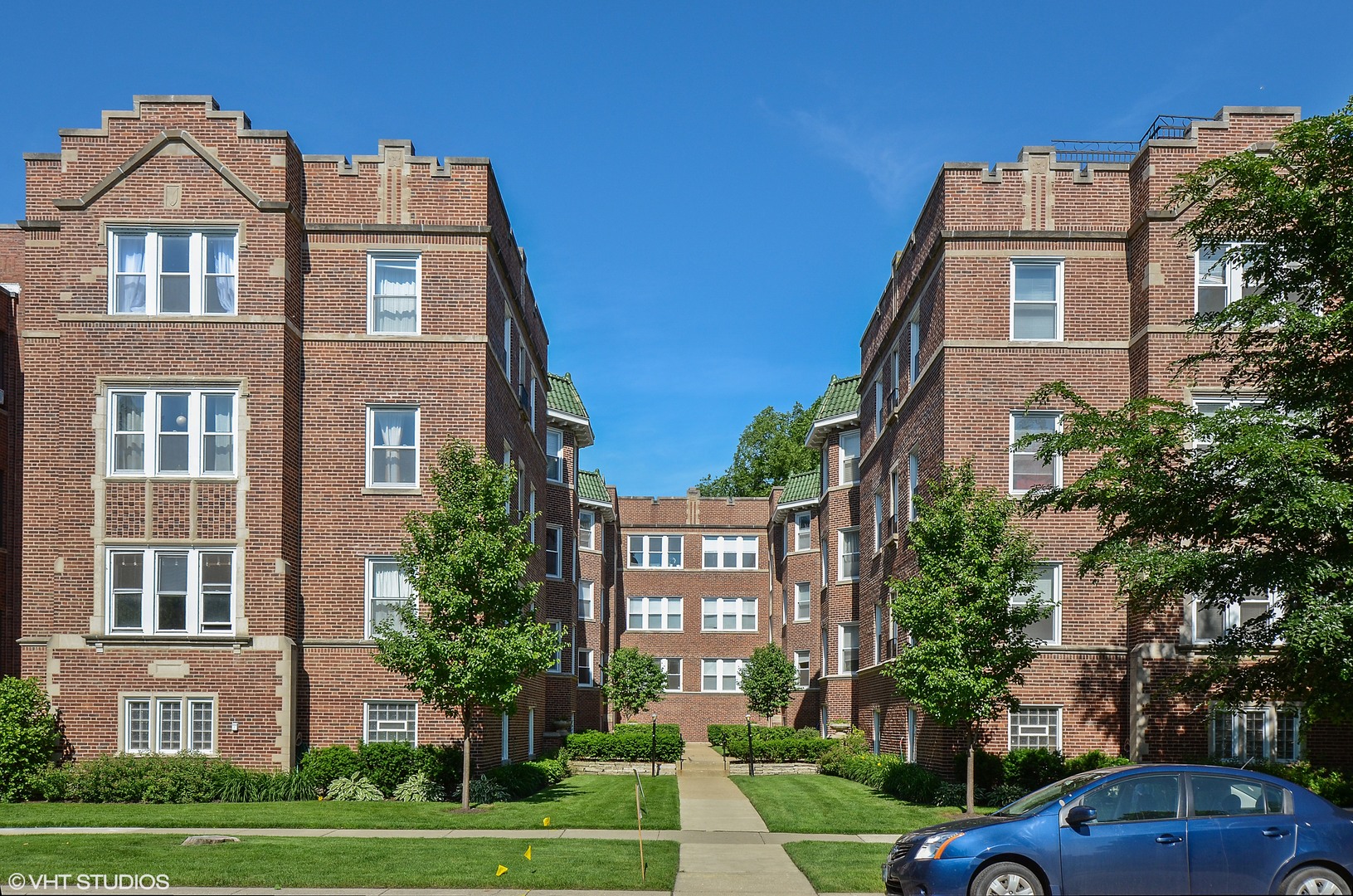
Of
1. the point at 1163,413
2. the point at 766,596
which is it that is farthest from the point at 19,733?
the point at 766,596

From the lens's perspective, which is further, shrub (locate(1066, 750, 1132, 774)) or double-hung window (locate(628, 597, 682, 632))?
double-hung window (locate(628, 597, 682, 632))

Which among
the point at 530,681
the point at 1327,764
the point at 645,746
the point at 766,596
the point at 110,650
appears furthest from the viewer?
the point at 766,596

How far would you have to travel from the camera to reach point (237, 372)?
24.2 m

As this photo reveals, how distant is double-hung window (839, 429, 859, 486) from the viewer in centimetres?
4131

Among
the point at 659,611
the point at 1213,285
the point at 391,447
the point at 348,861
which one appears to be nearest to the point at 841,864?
the point at 348,861

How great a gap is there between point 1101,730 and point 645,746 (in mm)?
15230

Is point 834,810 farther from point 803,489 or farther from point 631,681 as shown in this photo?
point 803,489

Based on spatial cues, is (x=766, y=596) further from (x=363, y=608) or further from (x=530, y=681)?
(x=363, y=608)

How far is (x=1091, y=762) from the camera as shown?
22188 mm

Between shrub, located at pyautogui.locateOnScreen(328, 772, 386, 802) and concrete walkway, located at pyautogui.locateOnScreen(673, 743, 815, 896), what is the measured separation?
5699 mm

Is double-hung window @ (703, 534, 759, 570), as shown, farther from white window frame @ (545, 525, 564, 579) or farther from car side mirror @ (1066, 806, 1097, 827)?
car side mirror @ (1066, 806, 1097, 827)

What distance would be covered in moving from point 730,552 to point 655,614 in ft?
15.2

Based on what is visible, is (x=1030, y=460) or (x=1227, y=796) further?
(x=1030, y=460)

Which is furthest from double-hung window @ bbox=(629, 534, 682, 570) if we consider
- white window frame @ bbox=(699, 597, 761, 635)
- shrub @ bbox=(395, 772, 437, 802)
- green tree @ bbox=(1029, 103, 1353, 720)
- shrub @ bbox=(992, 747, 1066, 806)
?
green tree @ bbox=(1029, 103, 1353, 720)
